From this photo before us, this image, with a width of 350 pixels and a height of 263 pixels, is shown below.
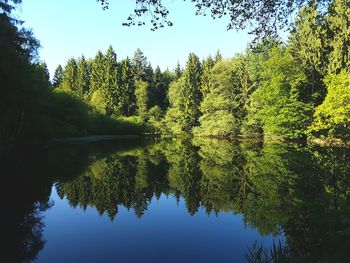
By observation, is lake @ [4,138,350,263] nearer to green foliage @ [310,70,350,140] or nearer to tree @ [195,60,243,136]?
green foliage @ [310,70,350,140]

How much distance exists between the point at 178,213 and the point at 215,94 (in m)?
53.5

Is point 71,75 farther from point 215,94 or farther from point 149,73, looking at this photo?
point 215,94

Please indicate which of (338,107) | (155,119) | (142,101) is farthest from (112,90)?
(338,107)

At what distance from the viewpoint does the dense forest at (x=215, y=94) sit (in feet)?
111

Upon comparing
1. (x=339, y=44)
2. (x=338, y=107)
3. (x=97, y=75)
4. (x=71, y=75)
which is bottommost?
(x=338, y=107)

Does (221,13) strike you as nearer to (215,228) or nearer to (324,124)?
(215,228)

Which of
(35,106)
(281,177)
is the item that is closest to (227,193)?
(281,177)

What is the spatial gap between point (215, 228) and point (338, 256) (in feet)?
19.0

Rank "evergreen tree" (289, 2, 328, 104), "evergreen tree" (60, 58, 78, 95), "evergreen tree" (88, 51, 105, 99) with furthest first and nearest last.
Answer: "evergreen tree" (60, 58, 78, 95) < "evergreen tree" (88, 51, 105, 99) < "evergreen tree" (289, 2, 328, 104)

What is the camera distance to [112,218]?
1367cm

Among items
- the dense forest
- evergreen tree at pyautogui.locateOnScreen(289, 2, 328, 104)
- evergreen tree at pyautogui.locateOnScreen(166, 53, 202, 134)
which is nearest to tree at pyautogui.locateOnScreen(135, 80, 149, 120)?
the dense forest

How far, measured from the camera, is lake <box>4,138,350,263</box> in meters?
9.85

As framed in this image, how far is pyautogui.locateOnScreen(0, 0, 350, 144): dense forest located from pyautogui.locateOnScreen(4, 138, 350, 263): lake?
5537 mm

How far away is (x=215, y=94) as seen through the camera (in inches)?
2625
